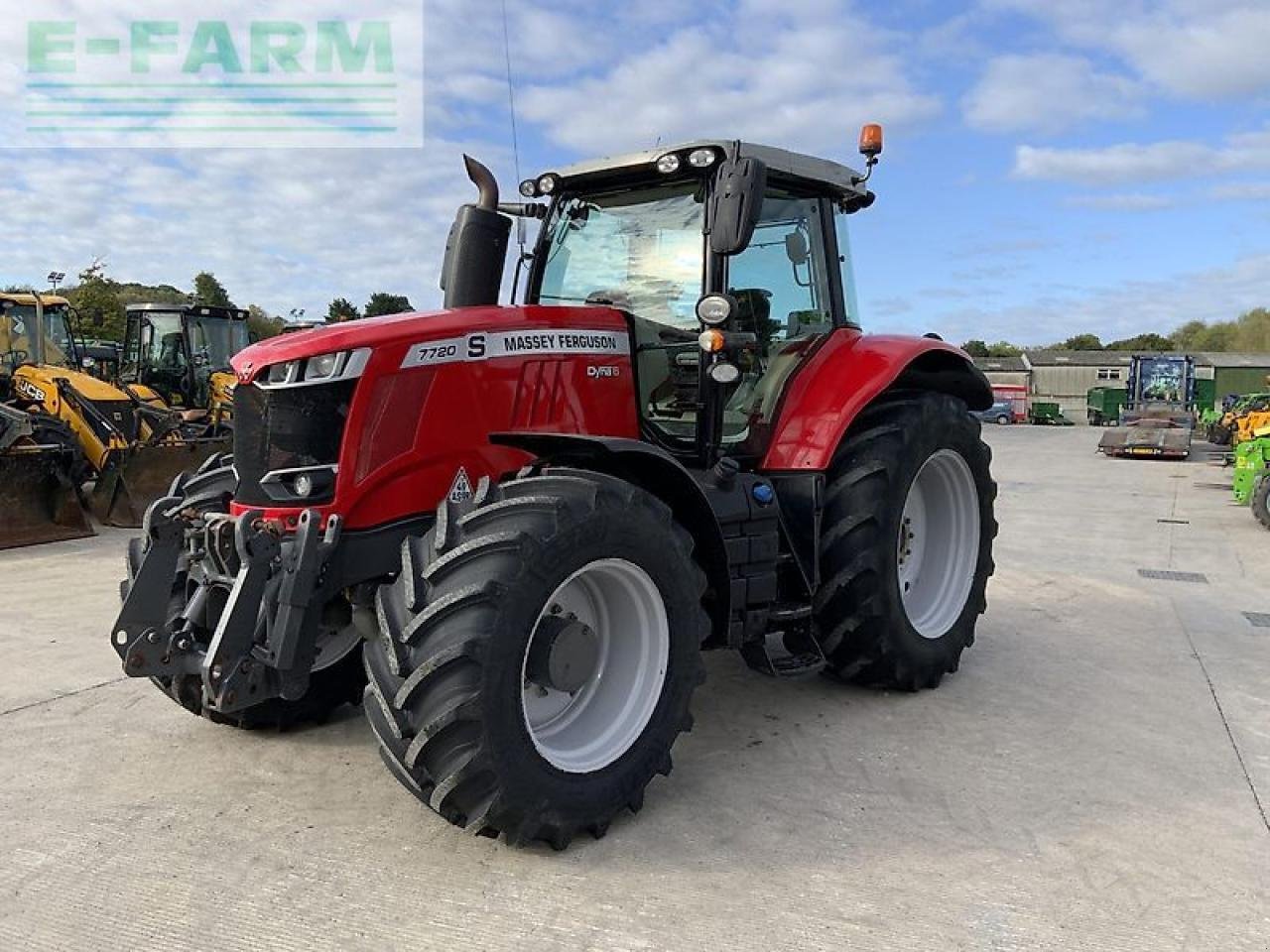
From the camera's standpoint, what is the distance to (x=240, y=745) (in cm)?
382

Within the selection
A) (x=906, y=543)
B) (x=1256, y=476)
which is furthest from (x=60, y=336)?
(x=1256, y=476)

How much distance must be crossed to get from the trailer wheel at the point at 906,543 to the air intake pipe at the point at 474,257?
1.68m

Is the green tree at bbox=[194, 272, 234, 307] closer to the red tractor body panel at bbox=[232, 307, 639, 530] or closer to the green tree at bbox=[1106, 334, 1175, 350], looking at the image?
the red tractor body panel at bbox=[232, 307, 639, 530]

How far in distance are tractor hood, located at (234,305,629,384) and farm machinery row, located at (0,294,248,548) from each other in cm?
436

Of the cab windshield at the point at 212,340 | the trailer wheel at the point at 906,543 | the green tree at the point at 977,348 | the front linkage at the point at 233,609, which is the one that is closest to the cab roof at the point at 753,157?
the trailer wheel at the point at 906,543

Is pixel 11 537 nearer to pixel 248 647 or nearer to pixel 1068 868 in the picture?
pixel 248 647

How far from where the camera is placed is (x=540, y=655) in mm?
3039

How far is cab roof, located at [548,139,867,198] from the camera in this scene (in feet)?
13.1

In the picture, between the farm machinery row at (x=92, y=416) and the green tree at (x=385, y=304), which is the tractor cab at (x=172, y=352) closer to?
the farm machinery row at (x=92, y=416)

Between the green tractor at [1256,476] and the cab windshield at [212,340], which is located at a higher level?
the cab windshield at [212,340]

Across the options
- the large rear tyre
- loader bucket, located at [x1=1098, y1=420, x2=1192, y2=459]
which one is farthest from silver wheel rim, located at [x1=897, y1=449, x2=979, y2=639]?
loader bucket, located at [x1=1098, y1=420, x2=1192, y2=459]

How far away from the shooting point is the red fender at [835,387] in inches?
163

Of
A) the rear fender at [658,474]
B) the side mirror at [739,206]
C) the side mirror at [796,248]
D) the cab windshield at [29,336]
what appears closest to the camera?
the rear fender at [658,474]

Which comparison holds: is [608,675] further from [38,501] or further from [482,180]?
[38,501]
